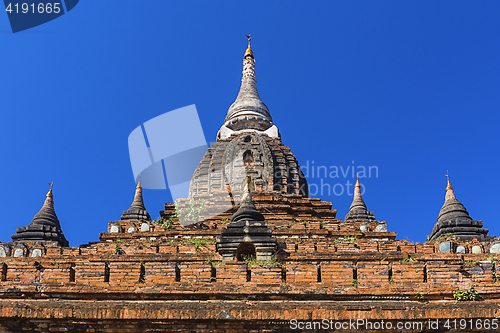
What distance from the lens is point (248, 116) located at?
3350cm

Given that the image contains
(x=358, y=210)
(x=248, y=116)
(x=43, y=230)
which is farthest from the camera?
(x=248, y=116)

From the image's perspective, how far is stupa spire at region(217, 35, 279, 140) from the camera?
32812 mm

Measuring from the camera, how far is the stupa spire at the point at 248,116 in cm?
3281

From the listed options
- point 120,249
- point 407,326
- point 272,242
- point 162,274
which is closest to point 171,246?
point 120,249

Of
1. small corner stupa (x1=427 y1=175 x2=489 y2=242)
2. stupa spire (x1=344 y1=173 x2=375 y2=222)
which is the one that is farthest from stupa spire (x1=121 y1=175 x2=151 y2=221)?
small corner stupa (x1=427 y1=175 x2=489 y2=242)

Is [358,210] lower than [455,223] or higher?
higher

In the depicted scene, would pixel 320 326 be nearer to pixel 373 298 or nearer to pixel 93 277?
pixel 373 298

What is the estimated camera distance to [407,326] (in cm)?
1037

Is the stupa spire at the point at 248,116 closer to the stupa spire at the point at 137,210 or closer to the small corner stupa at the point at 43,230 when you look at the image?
the stupa spire at the point at 137,210

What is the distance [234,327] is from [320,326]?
1.46m

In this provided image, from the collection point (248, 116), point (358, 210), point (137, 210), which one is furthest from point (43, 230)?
point (358, 210)

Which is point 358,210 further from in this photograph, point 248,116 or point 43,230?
point 43,230

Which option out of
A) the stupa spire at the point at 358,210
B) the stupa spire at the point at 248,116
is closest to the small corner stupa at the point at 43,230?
the stupa spire at the point at 248,116

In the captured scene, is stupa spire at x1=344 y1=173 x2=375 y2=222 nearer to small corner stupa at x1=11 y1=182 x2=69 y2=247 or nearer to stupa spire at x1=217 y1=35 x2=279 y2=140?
stupa spire at x1=217 y1=35 x2=279 y2=140
